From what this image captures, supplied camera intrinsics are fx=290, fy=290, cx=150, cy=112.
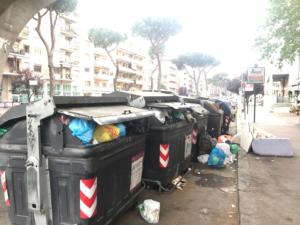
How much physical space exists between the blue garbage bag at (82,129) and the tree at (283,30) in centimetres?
1027

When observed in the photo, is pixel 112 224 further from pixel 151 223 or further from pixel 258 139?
pixel 258 139

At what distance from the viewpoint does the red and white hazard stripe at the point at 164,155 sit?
4547 mm

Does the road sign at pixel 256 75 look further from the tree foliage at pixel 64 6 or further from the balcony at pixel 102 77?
the balcony at pixel 102 77

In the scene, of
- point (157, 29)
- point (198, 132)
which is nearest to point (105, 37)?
point (157, 29)

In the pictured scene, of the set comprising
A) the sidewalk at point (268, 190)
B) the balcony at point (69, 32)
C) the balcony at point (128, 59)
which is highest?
the balcony at point (69, 32)

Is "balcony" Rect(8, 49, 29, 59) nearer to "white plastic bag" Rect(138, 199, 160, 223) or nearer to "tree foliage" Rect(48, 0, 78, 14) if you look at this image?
"tree foliage" Rect(48, 0, 78, 14)

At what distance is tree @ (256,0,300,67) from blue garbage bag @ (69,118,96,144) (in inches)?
404

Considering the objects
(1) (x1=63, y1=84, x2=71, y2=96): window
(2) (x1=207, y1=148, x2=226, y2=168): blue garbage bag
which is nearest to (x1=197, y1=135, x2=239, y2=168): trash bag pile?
(2) (x1=207, y1=148, x2=226, y2=168): blue garbage bag

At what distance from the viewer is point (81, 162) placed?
268 centimetres

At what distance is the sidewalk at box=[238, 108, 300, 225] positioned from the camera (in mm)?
3922

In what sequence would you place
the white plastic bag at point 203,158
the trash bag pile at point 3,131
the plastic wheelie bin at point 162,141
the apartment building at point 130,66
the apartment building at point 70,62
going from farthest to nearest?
the apartment building at point 130,66 < the apartment building at point 70,62 < the white plastic bag at point 203,158 < the plastic wheelie bin at point 162,141 < the trash bag pile at point 3,131

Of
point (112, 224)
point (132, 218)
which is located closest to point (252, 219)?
point (132, 218)

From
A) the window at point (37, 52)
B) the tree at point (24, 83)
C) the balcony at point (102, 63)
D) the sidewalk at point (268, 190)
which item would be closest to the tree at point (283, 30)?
the sidewalk at point (268, 190)

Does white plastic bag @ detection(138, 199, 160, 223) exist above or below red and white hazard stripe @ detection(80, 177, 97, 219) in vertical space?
below
